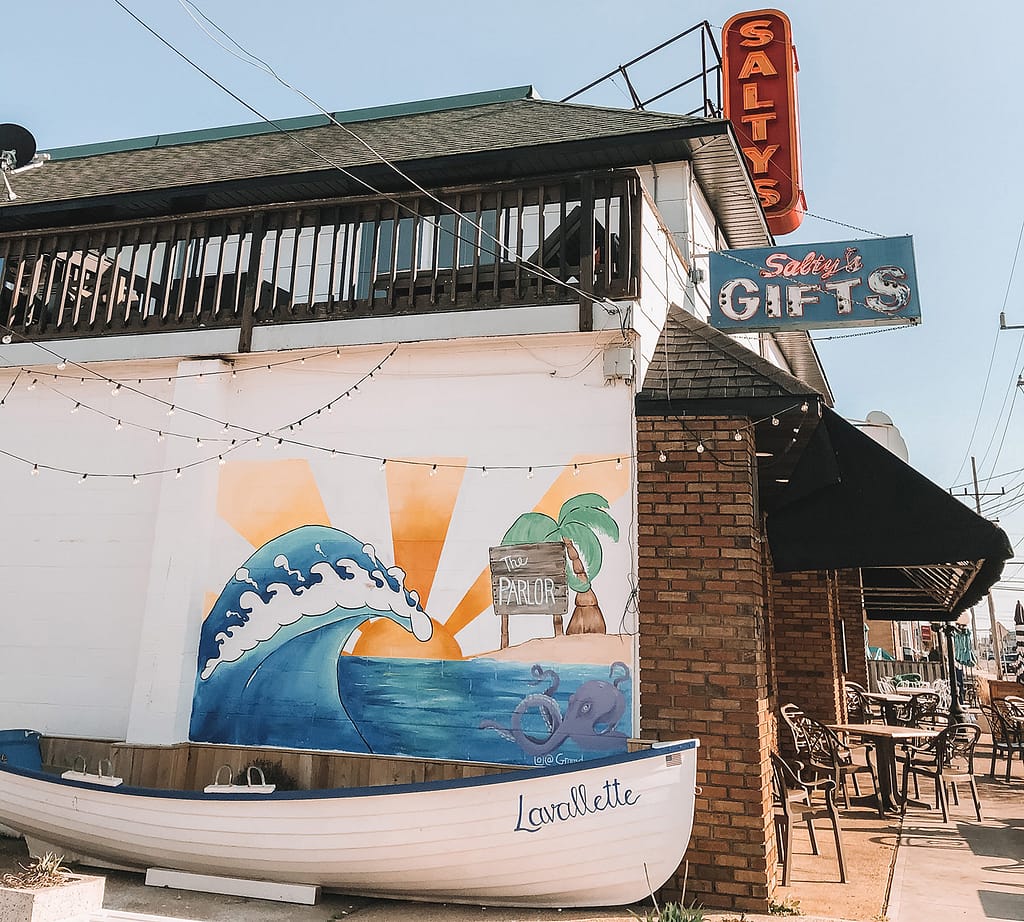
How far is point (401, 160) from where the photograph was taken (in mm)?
8008

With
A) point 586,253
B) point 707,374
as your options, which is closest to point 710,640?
point 707,374

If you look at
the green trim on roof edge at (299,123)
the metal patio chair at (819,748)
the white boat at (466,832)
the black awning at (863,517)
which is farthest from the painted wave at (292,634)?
the green trim on roof edge at (299,123)

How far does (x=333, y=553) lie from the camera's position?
720 centimetres

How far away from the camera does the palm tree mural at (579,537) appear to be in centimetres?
638

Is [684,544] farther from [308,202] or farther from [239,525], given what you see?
[308,202]

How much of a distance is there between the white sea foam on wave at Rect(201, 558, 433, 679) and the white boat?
5.04ft

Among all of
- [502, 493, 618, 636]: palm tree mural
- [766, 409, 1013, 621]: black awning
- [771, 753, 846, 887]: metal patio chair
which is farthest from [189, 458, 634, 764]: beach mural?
[766, 409, 1013, 621]: black awning

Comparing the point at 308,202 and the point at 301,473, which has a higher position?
the point at 308,202

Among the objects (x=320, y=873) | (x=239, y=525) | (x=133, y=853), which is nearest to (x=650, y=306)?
(x=239, y=525)

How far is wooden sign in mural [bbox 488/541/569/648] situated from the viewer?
6.48 metres

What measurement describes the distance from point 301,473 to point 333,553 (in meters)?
0.87

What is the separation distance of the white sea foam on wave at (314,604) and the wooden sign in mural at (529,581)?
2.33ft

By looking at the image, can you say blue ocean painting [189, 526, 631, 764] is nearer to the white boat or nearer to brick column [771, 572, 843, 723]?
the white boat

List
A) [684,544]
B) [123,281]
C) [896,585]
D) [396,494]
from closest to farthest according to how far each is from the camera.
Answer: [684,544], [396,494], [123,281], [896,585]
